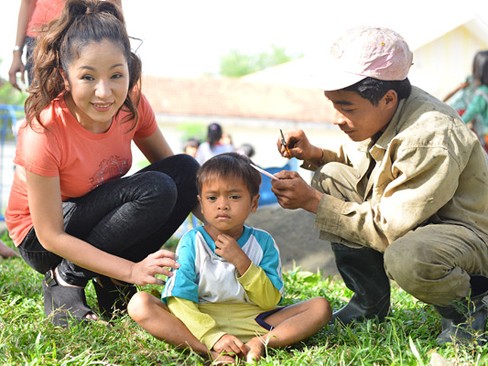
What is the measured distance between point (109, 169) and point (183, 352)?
1.00 m

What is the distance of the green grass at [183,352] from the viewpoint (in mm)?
2666

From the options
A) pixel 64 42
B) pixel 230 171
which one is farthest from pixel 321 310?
pixel 64 42

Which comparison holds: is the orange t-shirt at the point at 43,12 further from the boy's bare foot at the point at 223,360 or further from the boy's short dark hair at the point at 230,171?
the boy's bare foot at the point at 223,360

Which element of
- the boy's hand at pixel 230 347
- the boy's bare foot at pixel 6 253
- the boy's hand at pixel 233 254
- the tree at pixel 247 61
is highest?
the boy's hand at pixel 233 254

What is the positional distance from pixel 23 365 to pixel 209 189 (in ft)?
3.43

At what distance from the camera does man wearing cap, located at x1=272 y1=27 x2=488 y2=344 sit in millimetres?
2857

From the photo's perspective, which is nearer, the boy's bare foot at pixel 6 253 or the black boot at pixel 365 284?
the black boot at pixel 365 284

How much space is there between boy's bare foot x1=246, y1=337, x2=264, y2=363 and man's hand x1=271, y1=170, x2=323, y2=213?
1.97 feet

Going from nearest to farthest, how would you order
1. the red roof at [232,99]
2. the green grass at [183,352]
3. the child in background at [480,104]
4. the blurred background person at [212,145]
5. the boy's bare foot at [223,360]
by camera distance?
1. the green grass at [183,352]
2. the boy's bare foot at [223,360]
3. the child in background at [480,104]
4. the blurred background person at [212,145]
5. the red roof at [232,99]

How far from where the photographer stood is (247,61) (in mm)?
77500

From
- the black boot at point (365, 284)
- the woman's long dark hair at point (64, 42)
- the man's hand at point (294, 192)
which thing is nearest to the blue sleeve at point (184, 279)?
the man's hand at point (294, 192)

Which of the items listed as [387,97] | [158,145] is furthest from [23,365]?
[387,97]

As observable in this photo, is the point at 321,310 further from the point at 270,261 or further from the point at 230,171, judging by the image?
the point at 230,171

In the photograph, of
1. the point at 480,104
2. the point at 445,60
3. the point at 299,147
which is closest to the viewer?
the point at 299,147
